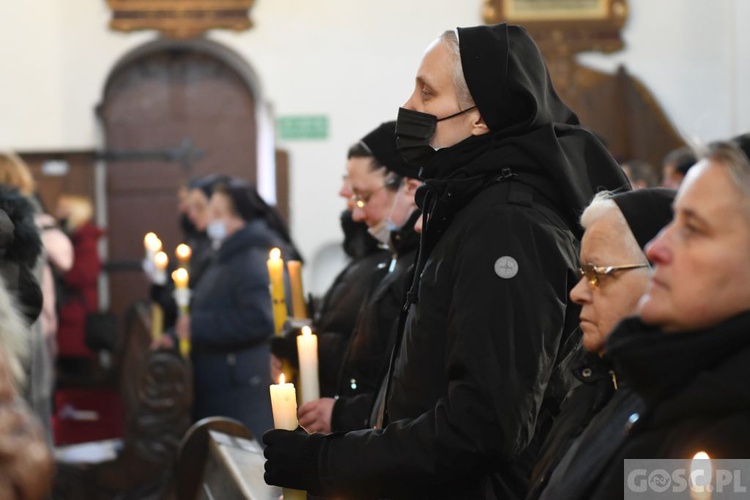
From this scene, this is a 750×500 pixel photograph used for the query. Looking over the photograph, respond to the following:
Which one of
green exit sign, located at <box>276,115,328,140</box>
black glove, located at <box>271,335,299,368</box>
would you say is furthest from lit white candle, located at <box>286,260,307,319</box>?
green exit sign, located at <box>276,115,328,140</box>

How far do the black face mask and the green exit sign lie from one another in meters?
8.83

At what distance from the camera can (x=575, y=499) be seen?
203 centimetres

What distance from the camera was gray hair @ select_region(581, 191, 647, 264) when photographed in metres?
2.25

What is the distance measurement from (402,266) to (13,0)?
879 centimetres

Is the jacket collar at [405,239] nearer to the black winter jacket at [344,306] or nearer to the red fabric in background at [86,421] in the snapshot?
the black winter jacket at [344,306]

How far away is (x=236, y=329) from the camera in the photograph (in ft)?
20.1

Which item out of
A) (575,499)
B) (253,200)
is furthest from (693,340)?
(253,200)

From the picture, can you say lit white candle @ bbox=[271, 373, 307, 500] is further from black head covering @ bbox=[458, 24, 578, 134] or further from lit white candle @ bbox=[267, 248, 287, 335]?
lit white candle @ bbox=[267, 248, 287, 335]

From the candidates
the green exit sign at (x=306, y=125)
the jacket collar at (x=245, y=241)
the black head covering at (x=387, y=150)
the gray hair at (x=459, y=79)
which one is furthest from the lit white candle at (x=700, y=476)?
the green exit sign at (x=306, y=125)

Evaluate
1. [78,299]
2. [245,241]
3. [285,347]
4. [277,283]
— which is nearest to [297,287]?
[285,347]

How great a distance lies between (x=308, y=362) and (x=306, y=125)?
9.02m

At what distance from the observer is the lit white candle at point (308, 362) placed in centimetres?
271

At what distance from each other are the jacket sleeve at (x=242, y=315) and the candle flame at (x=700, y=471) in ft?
15.0

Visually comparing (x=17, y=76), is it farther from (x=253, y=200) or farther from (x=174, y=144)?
(x=253, y=200)
